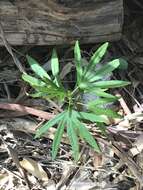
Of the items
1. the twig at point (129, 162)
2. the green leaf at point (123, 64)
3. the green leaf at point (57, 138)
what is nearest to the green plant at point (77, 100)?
the green leaf at point (57, 138)

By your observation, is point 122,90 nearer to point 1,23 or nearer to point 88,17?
point 88,17

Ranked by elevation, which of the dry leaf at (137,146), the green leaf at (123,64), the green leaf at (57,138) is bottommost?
the dry leaf at (137,146)

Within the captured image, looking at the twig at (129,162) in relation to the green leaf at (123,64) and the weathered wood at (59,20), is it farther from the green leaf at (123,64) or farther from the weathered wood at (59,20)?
the weathered wood at (59,20)

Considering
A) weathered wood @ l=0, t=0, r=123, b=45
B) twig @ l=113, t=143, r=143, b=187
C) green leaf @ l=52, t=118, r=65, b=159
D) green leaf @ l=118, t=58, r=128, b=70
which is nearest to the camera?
green leaf @ l=52, t=118, r=65, b=159

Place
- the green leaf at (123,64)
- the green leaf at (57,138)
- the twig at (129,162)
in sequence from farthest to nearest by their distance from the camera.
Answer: the green leaf at (123,64) → the twig at (129,162) → the green leaf at (57,138)

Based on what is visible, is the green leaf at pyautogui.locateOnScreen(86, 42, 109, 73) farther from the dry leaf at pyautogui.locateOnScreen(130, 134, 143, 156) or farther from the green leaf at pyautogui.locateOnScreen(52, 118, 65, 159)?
the dry leaf at pyautogui.locateOnScreen(130, 134, 143, 156)

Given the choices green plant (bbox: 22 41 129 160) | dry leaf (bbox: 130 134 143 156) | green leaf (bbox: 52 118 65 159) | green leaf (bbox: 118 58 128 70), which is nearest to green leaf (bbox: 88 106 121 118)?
green plant (bbox: 22 41 129 160)
